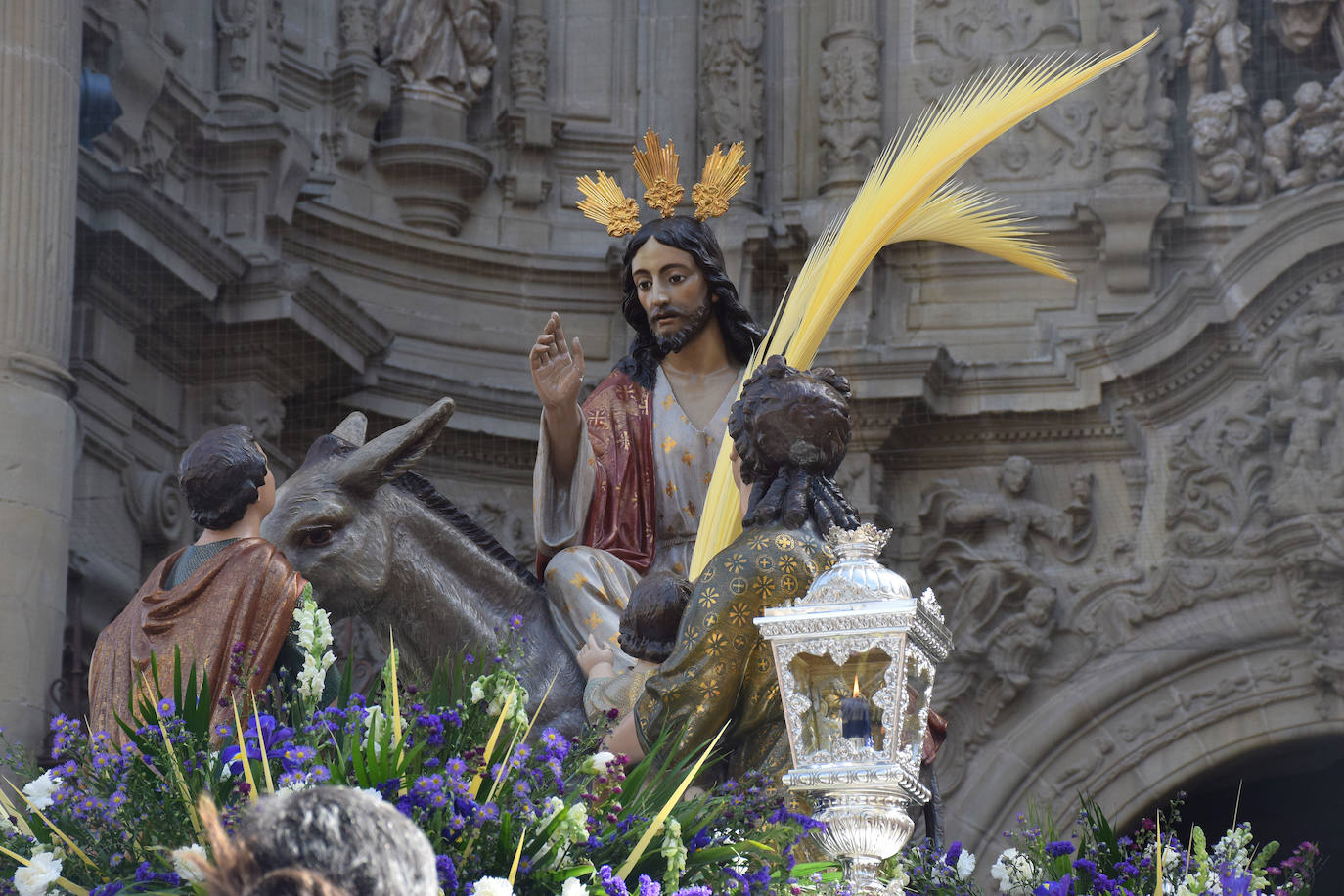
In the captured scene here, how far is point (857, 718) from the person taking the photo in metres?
4.01

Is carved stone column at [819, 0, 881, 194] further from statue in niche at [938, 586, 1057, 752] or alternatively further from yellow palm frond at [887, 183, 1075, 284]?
yellow palm frond at [887, 183, 1075, 284]

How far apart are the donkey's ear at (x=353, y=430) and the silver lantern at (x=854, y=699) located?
2.23 metres

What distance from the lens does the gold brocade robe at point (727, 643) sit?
446cm

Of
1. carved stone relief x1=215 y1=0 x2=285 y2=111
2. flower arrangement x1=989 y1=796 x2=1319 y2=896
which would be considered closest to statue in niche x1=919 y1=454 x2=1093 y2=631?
carved stone relief x1=215 y1=0 x2=285 y2=111

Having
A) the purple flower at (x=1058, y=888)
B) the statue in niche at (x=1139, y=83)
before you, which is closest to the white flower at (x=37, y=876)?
the purple flower at (x=1058, y=888)

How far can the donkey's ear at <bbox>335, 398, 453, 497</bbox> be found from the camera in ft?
18.8

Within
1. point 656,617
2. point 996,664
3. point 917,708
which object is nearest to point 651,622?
point 656,617

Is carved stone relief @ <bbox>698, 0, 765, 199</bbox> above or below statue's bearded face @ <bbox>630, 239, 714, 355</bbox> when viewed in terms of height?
above

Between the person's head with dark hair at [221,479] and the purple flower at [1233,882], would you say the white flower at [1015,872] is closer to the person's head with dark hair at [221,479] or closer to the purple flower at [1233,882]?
the purple flower at [1233,882]

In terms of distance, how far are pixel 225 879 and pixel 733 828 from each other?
5.71 ft

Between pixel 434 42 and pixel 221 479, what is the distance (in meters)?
8.05

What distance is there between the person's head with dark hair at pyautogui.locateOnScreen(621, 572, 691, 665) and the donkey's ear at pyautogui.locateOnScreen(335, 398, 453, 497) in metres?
1.00

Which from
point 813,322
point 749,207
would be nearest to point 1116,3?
point 749,207

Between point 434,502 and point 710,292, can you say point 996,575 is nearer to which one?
point 710,292
